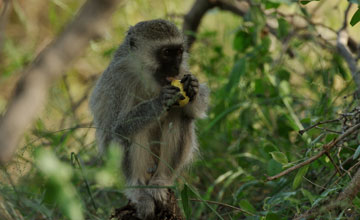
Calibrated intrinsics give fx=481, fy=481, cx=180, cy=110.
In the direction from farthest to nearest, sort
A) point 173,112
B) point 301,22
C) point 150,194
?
point 301,22 → point 173,112 → point 150,194

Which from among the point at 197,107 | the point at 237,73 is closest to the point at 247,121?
the point at 237,73

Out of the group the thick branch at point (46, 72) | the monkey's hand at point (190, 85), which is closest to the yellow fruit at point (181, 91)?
the monkey's hand at point (190, 85)

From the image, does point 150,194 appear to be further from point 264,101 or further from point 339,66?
point 339,66

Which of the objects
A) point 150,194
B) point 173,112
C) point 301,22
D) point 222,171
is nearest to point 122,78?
point 173,112

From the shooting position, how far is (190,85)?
369 centimetres

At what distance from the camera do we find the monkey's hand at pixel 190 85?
3.68 metres

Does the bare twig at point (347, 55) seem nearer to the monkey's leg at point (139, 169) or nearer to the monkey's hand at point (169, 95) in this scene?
the monkey's hand at point (169, 95)

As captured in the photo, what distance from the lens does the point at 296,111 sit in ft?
15.4

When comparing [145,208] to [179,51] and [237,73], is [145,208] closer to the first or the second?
[179,51]

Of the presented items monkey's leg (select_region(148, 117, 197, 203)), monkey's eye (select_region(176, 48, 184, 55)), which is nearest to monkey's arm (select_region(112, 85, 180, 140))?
monkey's leg (select_region(148, 117, 197, 203))

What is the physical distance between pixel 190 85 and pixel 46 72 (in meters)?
2.59

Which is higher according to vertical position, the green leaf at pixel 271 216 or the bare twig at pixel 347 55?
the bare twig at pixel 347 55

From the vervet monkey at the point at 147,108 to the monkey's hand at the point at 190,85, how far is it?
0.15ft

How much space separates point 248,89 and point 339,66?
92 cm
